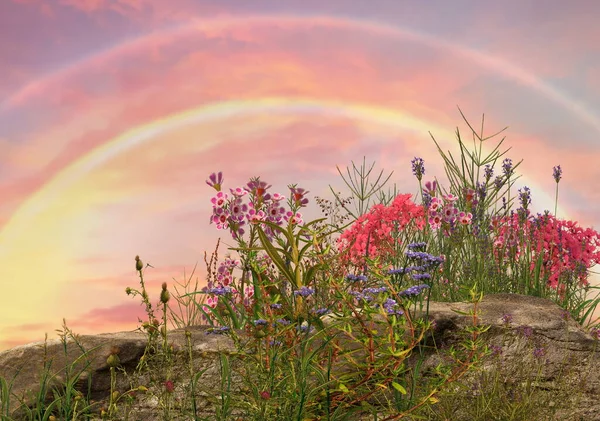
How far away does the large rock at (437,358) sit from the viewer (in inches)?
166

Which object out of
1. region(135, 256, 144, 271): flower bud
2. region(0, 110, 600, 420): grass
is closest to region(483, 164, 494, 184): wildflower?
region(0, 110, 600, 420): grass

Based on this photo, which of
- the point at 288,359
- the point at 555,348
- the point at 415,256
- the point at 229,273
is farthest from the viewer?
the point at 229,273

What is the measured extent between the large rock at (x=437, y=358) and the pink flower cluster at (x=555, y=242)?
1.61 m

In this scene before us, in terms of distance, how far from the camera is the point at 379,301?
3.41 meters

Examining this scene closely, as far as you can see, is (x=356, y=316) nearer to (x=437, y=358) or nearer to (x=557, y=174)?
(x=437, y=358)

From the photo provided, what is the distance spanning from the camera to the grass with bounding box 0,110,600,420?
329cm

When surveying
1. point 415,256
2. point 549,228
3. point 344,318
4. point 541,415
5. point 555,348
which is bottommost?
point 541,415

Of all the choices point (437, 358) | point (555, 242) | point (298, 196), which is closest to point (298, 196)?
point (298, 196)

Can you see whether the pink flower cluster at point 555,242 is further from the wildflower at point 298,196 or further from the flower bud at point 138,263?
the flower bud at point 138,263

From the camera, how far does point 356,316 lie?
3.33 metres

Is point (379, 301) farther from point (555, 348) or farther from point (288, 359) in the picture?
point (555, 348)

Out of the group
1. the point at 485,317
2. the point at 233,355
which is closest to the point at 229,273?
the point at 485,317

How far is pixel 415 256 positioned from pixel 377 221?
336 cm

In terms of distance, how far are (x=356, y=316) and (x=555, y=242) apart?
443 cm
